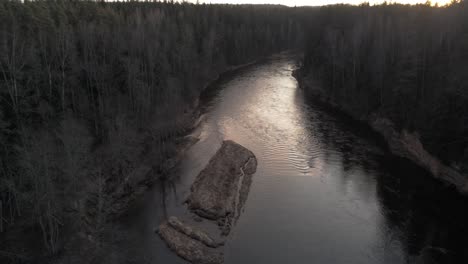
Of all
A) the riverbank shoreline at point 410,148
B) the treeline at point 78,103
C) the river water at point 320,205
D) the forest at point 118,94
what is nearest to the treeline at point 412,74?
the forest at point 118,94

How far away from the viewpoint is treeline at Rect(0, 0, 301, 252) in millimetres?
19188

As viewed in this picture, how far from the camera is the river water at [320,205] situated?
21016 millimetres

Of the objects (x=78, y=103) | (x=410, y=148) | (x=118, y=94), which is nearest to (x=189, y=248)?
(x=78, y=103)

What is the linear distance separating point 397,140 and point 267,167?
1527 cm

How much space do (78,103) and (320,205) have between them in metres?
24.4

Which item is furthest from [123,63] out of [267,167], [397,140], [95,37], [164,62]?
[397,140]

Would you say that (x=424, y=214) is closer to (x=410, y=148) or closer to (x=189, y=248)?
(x=410, y=148)

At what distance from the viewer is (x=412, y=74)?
37531 millimetres

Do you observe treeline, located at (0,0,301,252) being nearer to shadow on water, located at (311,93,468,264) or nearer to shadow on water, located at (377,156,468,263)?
shadow on water, located at (311,93,468,264)

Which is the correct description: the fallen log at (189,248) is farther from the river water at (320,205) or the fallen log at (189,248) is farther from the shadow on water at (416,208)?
the shadow on water at (416,208)

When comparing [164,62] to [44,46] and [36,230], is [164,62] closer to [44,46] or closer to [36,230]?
[44,46]

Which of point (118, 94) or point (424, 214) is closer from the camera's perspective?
point (424, 214)

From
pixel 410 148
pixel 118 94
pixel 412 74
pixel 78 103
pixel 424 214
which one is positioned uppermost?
pixel 412 74

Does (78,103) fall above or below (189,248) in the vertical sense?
above
